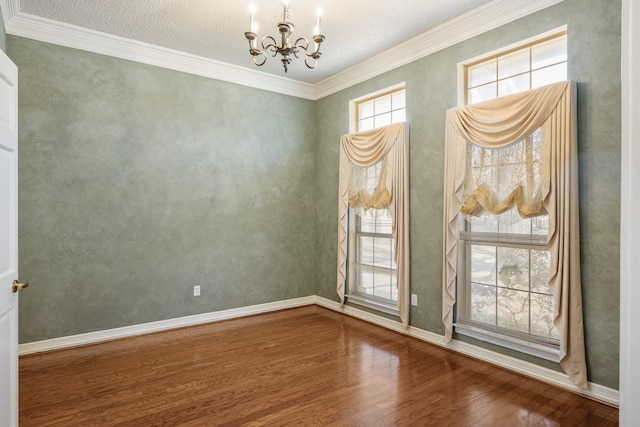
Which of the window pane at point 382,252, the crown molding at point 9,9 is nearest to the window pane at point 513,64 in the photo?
the window pane at point 382,252

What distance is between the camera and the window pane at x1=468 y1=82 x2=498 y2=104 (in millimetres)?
3387

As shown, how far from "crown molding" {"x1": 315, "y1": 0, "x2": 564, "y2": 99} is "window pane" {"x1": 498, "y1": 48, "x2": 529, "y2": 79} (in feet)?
0.92

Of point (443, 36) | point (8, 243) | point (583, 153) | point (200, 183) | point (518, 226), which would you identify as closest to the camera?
point (8, 243)

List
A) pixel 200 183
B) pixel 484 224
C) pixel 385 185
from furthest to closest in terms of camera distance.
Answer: pixel 200 183
pixel 385 185
pixel 484 224

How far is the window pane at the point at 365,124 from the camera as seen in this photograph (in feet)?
15.5

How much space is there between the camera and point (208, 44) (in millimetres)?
4062

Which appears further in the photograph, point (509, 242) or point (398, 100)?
point (398, 100)

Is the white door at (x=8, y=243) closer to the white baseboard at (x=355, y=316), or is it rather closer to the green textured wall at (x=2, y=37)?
the green textured wall at (x=2, y=37)

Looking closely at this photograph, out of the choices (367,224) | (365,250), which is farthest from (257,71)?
(365,250)

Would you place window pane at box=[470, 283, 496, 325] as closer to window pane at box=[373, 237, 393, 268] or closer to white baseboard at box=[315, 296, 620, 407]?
white baseboard at box=[315, 296, 620, 407]

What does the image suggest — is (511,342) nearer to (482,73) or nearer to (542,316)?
(542,316)

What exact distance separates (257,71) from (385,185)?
2236 mm

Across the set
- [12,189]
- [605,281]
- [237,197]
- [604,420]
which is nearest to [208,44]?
[237,197]

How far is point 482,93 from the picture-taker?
348 centimetres
